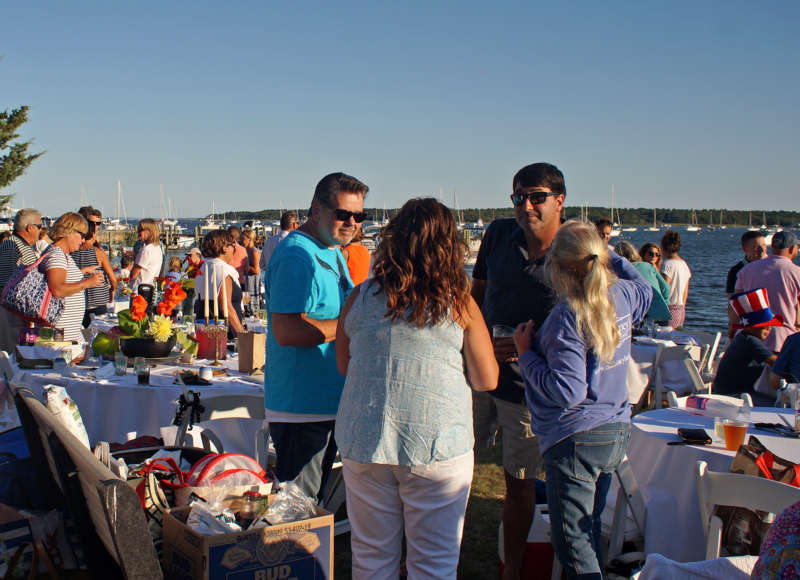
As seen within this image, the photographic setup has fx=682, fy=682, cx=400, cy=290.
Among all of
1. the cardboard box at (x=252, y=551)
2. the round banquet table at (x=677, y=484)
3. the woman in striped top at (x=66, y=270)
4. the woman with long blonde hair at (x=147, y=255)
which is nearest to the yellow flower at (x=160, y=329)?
the woman in striped top at (x=66, y=270)

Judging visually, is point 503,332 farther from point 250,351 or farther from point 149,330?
point 149,330

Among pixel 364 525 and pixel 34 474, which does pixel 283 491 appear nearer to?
pixel 364 525

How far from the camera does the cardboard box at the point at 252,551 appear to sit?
2027 millimetres

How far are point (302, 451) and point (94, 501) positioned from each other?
31.0 inches

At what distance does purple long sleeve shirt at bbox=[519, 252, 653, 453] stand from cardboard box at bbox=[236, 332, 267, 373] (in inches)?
87.5

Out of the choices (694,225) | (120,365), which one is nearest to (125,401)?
(120,365)

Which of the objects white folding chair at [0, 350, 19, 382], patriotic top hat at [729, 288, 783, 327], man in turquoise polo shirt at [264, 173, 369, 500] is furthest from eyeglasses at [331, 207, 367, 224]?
patriotic top hat at [729, 288, 783, 327]

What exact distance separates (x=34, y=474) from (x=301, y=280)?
166cm

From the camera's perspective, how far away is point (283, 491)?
228 centimetres

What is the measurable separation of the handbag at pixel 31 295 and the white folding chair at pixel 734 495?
15.1 feet

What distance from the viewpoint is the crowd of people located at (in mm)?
2047

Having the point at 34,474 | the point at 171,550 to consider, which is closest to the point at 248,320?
the point at 34,474

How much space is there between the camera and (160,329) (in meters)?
4.30

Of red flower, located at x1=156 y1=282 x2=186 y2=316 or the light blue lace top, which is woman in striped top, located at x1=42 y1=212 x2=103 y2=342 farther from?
the light blue lace top
